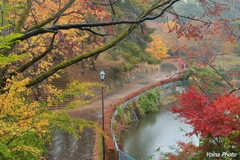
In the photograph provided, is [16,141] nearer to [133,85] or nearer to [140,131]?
[140,131]

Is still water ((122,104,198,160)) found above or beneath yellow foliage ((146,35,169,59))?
beneath

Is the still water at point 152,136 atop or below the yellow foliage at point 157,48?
below

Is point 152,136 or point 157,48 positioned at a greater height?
point 157,48

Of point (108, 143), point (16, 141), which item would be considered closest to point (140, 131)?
point (108, 143)

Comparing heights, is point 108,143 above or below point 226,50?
below

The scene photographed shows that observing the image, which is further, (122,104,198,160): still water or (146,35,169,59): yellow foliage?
(146,35,169,59): yellow foliage

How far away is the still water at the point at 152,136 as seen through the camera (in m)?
12.3

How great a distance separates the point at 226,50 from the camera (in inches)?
1373

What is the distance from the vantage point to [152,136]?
1473 centimetres

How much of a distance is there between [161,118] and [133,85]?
698cm

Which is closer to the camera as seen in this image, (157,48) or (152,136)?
(152,136)

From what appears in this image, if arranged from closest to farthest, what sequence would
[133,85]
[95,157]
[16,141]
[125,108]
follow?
1. [16,141]
2. [95,157]
3. [125,108]
4. [133,85]

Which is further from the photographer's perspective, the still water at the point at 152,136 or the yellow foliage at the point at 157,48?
the yellow foliage at the point at 157,48

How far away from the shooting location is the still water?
486 inches
